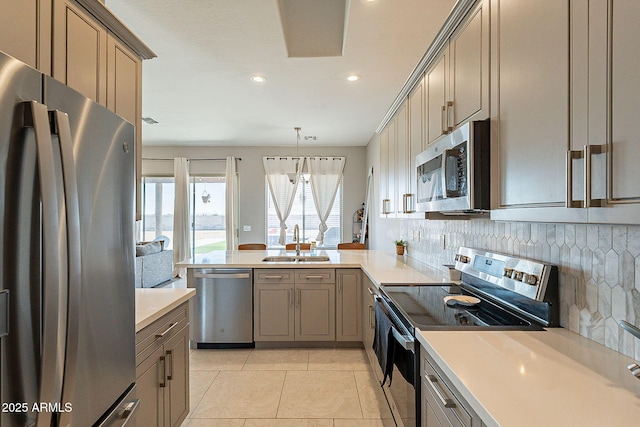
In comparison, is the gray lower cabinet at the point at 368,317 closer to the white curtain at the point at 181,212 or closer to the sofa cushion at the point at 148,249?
the sofa cushion at the point at 148,249

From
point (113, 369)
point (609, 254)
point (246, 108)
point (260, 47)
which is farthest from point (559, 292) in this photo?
point (246, 108)

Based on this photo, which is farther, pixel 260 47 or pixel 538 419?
pixel 260 47

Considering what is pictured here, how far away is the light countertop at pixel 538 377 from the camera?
761 mm

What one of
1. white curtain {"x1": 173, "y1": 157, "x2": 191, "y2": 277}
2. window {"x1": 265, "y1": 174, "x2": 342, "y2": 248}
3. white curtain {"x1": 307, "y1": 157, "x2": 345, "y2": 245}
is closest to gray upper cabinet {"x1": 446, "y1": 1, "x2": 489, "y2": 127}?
white curtain {"x1": 307, "y1": 157, "x2": 345, "y2": 245}

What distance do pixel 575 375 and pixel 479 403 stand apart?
36 cm

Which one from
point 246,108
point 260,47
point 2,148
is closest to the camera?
point 2,148

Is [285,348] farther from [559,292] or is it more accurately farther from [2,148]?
[2,148]

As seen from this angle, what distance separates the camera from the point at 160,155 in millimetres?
6523

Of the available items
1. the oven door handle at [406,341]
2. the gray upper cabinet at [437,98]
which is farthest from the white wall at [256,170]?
the oven door handle at [406,341]

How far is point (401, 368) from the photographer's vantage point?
5.08 feet

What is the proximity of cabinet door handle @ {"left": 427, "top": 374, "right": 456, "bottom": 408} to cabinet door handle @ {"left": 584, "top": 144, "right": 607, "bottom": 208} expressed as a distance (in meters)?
0.69

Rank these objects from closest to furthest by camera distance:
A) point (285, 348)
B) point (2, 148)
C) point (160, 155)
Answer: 1. point (2, 148)
2. point (285, 348)
3. point (160, 155)

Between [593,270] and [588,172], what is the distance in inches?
21.8

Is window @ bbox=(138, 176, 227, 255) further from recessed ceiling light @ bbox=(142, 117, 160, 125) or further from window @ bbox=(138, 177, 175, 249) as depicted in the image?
recessed ceiling light @ bbox=(142, 117, 160, 125)
